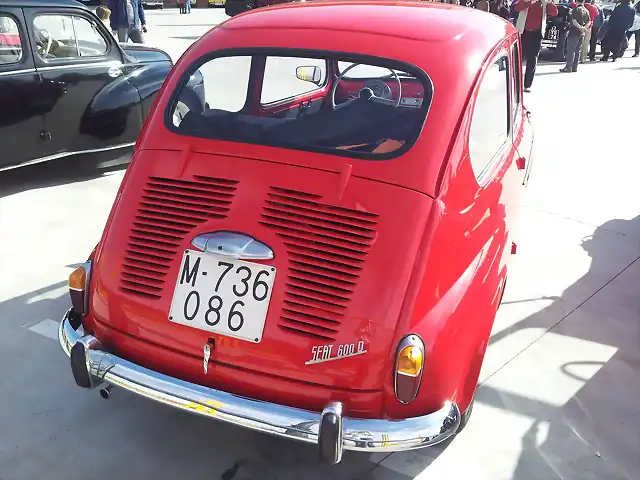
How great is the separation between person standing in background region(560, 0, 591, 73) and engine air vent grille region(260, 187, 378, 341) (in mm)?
12846

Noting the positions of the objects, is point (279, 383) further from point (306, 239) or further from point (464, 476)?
point (464, 476)

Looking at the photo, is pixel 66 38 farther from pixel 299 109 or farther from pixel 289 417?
pixel 289 417

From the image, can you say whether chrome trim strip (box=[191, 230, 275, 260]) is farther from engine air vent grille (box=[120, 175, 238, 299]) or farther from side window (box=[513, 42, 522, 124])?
side window (box=[513, 42, 522, 124])

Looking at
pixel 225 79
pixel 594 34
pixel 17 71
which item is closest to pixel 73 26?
pixel 17 71

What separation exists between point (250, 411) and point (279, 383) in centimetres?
15

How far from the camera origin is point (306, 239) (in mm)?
2445

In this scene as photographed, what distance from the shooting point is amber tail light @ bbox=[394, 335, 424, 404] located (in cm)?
223

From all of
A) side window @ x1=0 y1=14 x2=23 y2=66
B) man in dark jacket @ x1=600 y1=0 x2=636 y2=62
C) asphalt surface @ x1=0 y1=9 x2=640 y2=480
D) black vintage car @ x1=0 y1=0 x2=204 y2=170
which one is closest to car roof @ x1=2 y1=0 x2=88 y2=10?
black vintage car @ x1=0 y1=0 x2=204 y2=170

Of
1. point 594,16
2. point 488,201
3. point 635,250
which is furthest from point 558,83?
point 488,201

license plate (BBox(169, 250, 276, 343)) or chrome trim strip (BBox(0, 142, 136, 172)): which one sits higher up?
license plate (BBox(169, 250, 276, 343))

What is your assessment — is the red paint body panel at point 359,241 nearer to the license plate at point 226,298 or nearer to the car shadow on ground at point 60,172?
the license plate at point 226,298

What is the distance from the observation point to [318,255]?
2.41 metres

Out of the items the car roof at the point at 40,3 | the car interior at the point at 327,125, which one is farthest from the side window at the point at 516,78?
the car roof at the point at 40,3

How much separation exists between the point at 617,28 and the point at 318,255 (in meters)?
16.4
